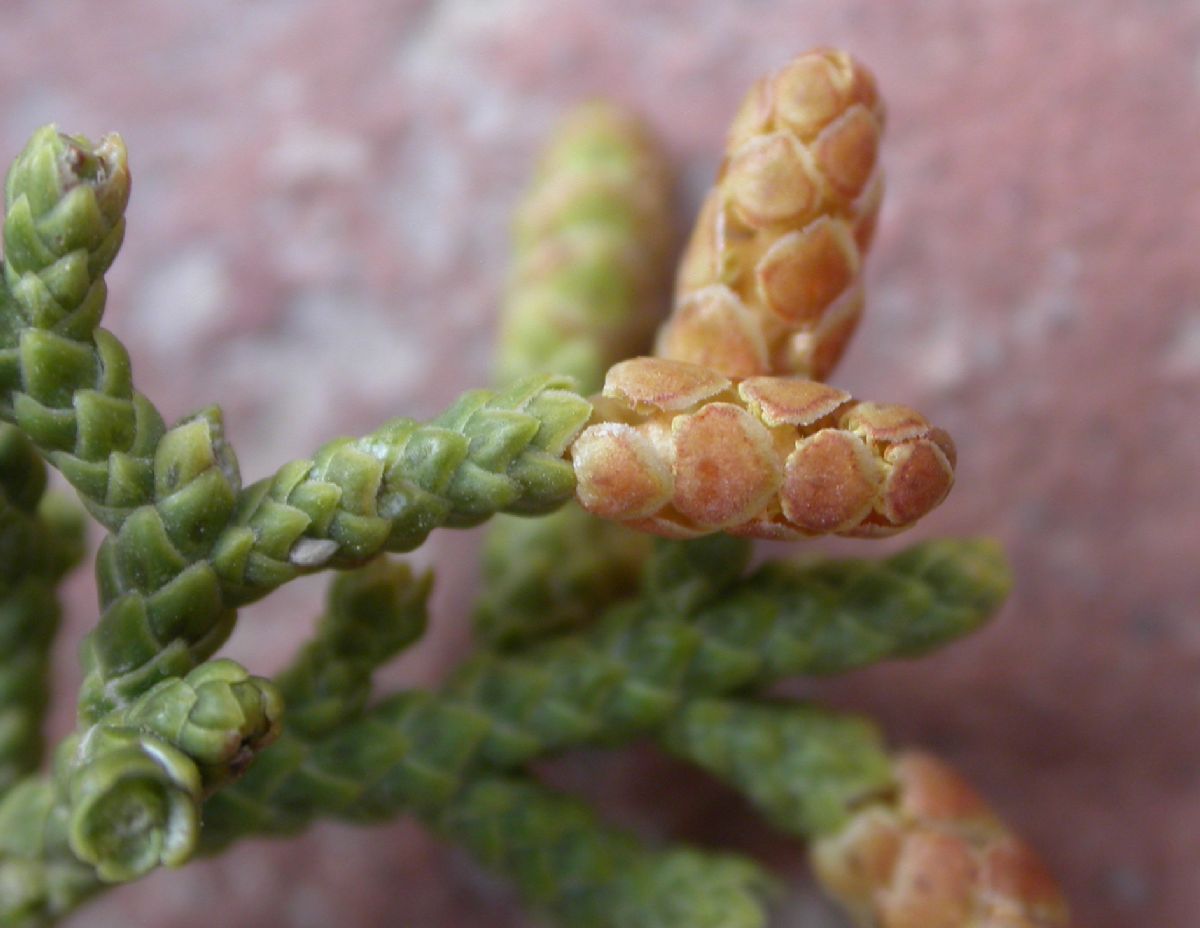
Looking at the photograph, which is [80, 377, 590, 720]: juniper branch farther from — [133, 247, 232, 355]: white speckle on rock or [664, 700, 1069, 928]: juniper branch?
[133, 247, 232, 355]: white speckle on rock

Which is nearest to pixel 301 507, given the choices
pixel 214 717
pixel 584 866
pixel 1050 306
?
pixel 214 717

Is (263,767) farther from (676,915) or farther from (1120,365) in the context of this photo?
(1120,365)

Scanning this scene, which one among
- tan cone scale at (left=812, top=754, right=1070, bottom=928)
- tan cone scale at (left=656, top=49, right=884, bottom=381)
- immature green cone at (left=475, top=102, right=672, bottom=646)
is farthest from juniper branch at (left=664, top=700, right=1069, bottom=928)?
tan cone scale at (left=656, top=49, right=884, bottom=381)

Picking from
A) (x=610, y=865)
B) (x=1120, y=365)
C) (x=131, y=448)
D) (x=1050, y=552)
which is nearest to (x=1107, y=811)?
(x=1050, y=552)

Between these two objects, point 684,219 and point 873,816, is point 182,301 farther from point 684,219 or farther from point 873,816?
point 873,816

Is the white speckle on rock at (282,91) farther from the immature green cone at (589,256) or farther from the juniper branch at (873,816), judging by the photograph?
the juniper branch at (873,816)

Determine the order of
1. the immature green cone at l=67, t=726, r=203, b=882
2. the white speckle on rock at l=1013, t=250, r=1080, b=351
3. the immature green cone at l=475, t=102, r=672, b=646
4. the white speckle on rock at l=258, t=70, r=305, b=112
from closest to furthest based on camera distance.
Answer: the immature green cone at l=67, t=726, r=203, b=882 < the immature green cone at l=475, t=102, r=672, b=646 < the white speckle on rock at l=1013, t=250, r=1080, b=351 < the white speckle on rock at l=258, t=70, r=305, b=112
